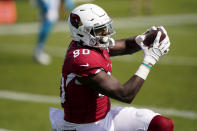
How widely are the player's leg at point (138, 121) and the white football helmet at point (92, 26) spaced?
26.9 inches

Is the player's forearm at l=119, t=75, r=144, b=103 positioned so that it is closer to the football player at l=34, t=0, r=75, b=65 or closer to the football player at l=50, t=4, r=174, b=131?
the football player at l=50, t=4, r=174, b=131

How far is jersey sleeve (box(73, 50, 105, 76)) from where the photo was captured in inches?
136

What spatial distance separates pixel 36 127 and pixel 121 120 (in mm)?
2062

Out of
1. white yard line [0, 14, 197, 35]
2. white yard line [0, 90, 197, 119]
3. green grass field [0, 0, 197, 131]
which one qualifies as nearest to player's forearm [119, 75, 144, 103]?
green grass field [0, 0, 197, 131]

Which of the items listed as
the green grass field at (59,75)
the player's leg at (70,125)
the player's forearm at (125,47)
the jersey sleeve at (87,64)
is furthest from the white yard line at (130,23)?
the jersey sleeve at (87,64)

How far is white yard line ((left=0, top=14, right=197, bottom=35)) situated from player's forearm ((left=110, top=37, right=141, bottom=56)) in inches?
323

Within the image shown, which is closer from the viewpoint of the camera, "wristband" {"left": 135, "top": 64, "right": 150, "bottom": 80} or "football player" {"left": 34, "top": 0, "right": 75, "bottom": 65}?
"wristband" {"left": 135, "top": 64, "right": 150, "bottom": 80}

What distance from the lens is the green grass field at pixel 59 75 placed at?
5.98 metres

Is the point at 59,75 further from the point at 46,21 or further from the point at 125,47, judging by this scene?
the point at 125,47

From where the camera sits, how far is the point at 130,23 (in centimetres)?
1317

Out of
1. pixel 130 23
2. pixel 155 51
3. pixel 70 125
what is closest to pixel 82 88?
pixel 70 125

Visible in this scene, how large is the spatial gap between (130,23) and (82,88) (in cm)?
975

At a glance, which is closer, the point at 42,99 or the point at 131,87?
the point at 131,87

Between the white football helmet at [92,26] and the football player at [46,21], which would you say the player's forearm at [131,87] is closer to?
the white football helmet at [92,26]
